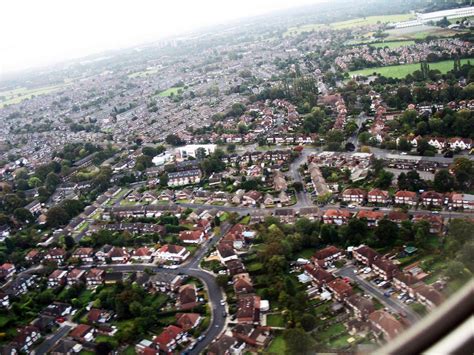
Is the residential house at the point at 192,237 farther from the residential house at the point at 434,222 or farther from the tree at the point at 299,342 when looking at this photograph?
the tree at the point at 299,342

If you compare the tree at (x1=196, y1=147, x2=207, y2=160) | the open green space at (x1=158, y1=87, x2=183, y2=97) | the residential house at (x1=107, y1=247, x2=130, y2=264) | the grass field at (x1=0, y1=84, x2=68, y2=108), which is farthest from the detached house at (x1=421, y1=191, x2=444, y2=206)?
the grass field at (x1=0, y1=84, x2=68, y2=108)

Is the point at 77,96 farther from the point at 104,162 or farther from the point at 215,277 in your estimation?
the point at 215,277

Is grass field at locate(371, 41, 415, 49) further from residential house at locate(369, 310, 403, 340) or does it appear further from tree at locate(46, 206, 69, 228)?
residential house at locate(369, 310, 403, 340)

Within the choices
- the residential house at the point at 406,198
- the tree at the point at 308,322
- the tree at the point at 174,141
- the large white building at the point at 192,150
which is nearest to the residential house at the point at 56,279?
→ the tree at the point at 308,322

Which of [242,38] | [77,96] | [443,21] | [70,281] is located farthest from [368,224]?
[242,38]

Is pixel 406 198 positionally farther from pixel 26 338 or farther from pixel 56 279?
pixel 26 338

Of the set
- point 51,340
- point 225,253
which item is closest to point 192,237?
point 225,253
